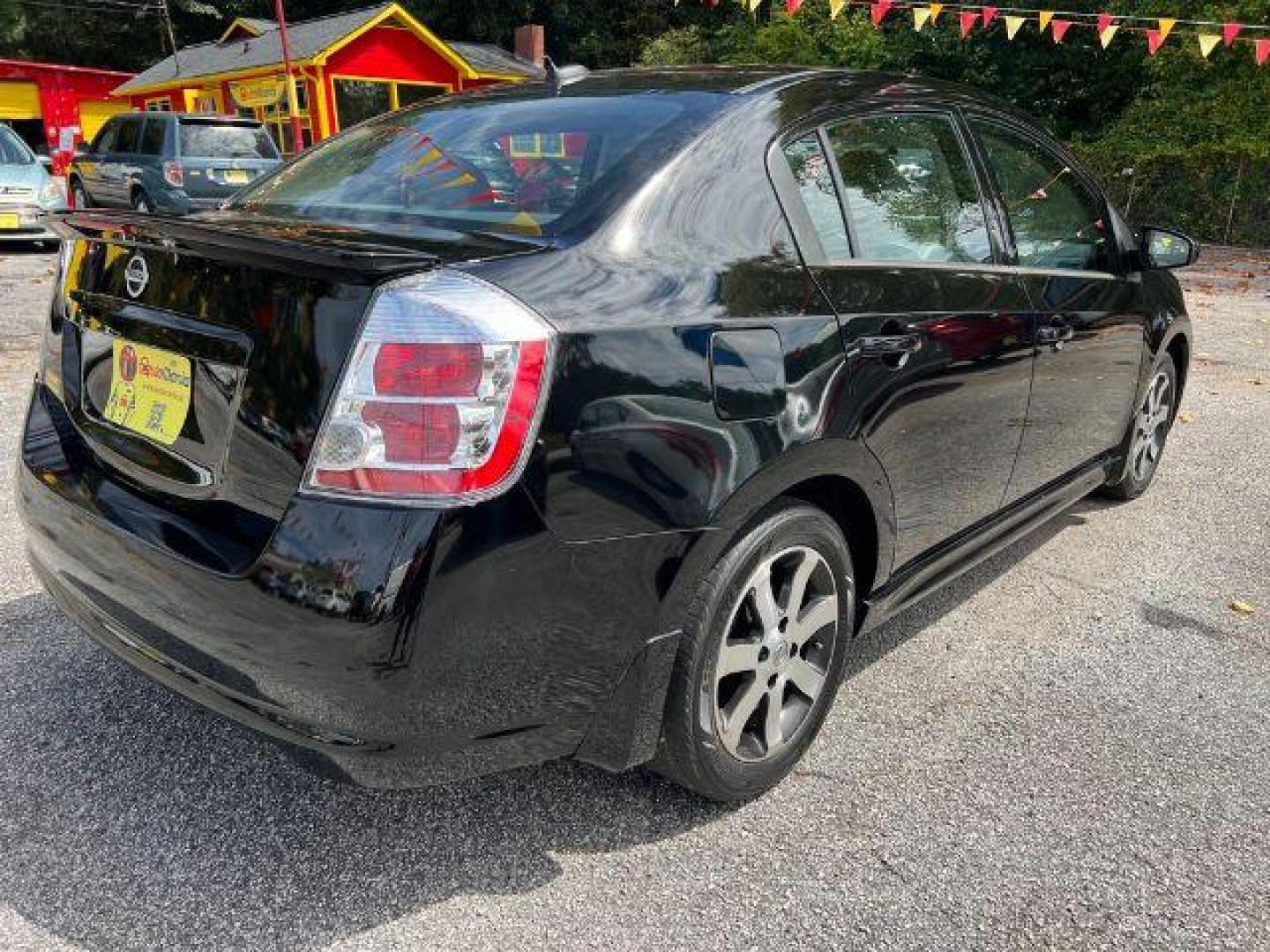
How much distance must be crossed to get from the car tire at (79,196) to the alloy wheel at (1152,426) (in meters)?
17.8

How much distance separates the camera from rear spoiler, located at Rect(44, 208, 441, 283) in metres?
1.76

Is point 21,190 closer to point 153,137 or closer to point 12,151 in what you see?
point 12,151

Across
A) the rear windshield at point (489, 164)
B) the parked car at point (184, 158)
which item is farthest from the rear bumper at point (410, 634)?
the parked car at point (184, 158)

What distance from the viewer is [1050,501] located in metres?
3.51

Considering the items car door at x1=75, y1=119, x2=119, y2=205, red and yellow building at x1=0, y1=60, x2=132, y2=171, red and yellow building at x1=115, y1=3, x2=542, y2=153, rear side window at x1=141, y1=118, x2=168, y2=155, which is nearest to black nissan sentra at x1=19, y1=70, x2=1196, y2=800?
rear side window at x1=141, y1=118, x2=168, y2=155

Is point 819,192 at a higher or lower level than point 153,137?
higher

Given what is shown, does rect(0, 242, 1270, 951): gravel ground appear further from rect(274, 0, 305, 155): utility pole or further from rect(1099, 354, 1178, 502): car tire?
rect(274, 0, 305, 155): utility pole

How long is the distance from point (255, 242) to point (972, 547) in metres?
2.17

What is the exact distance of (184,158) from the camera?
14508 mm

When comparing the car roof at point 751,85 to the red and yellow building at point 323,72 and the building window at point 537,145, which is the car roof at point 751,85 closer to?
the building window at point 537,145

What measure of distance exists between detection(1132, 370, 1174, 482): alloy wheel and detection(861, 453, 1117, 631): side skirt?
2.04ft

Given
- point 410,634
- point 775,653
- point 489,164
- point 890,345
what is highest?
point 489,164

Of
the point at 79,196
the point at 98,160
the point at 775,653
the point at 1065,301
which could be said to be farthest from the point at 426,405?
the point at 79,196

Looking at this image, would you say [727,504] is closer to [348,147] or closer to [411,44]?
[348,147]
